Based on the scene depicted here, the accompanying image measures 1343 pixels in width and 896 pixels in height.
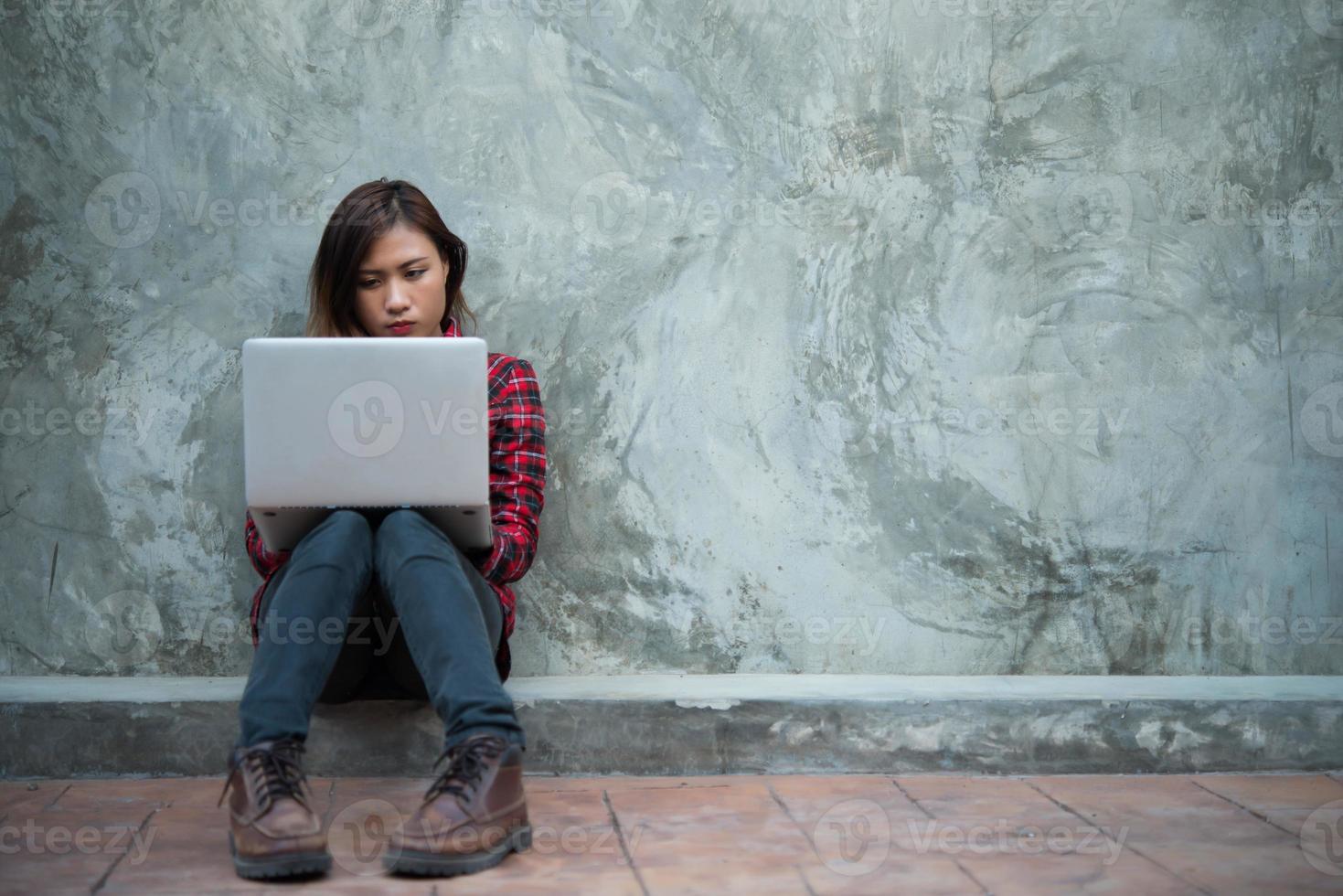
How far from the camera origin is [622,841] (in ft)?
5.51

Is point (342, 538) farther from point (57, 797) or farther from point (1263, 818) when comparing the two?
point (1263, 818)

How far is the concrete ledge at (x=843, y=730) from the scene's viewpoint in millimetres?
2008

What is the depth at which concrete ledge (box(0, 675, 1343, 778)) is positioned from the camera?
2008 millimetres

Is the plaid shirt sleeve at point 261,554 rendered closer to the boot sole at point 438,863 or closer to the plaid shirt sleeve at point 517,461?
the plaid shirt sleeve at point 517,461

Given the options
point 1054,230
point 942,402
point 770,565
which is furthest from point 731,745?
point 1054,230

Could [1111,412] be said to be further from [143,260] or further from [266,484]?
[143,260]

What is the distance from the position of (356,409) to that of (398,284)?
47cm

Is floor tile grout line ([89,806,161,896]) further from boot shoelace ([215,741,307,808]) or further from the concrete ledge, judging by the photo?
the concrete ledge

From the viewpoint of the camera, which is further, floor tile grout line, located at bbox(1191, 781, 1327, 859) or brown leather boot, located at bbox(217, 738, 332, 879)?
floor tile grout line, located at bbox(1191, 781, 1327, 859)

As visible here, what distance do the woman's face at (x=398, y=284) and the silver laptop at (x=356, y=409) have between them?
0.42 m

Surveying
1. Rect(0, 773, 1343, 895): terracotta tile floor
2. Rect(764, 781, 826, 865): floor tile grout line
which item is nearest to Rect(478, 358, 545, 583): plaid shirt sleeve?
Rect(0, 773, 1343, 895): terracotta tile floor

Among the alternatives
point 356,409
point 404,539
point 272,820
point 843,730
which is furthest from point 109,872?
point 843,730

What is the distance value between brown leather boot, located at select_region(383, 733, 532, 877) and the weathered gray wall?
68cm

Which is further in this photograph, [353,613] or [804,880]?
[353,613]
